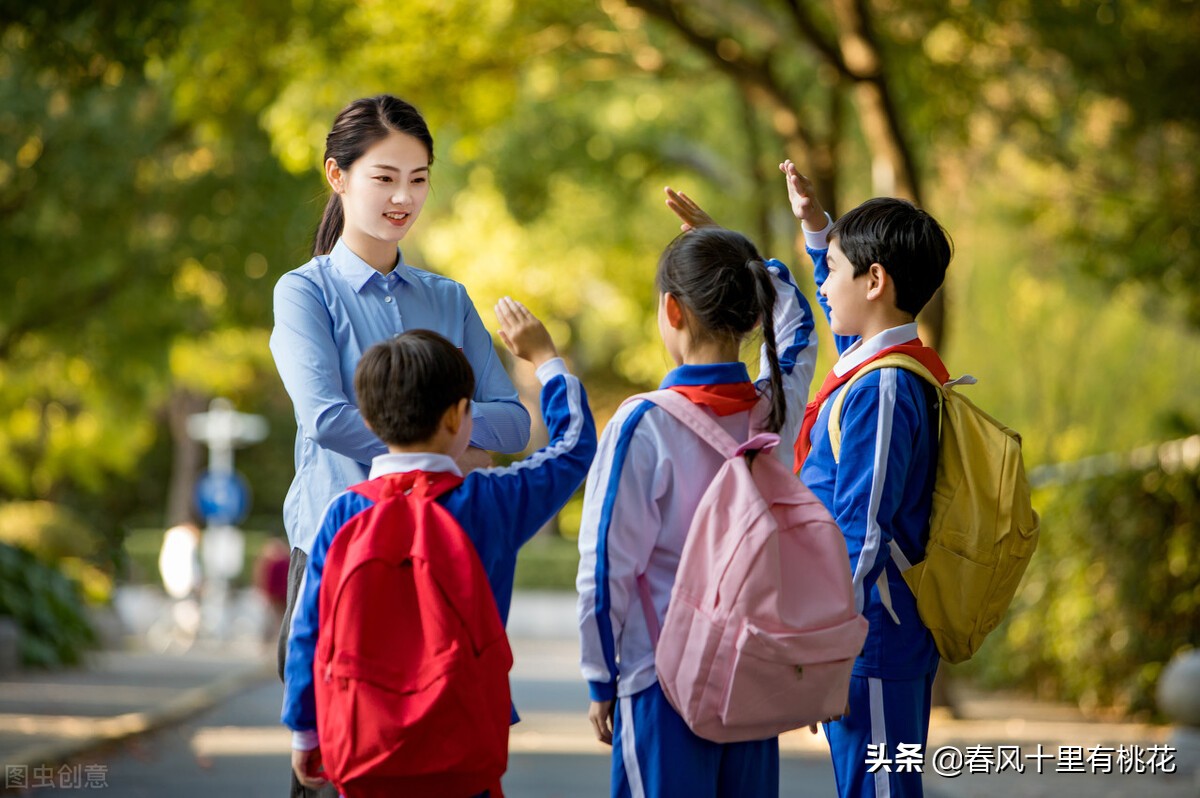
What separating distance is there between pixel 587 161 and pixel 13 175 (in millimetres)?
8497

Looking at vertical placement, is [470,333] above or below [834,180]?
→ below

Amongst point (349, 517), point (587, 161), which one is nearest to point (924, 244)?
point (349, 517)

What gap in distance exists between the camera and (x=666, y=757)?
3.71 m

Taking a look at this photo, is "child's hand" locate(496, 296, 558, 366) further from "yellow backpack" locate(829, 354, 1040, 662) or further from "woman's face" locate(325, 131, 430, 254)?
"yellow backpack" locate(829, 354, 1040, 662)

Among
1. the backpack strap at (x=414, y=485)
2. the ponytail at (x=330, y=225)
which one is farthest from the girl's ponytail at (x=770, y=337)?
the ponytail at (x=330, y=225)

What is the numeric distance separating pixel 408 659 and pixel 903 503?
1.36 metres

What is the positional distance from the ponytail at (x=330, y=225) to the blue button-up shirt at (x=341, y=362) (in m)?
0.13

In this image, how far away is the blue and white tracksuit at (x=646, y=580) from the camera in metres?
3.68

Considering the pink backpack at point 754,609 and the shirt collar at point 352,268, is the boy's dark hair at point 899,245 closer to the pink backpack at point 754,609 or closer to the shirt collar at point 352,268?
the pink backpack at point 754,609

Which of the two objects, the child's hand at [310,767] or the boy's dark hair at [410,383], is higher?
the boy's dark hair at [410,383]

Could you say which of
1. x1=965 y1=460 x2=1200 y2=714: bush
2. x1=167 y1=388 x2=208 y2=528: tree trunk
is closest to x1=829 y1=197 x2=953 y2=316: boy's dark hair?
x1=965 y1=460 x2=1200 y2=714: bush

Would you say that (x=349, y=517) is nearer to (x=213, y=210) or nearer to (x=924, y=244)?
(x=924, y=244)

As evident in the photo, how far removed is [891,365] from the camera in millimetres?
4172

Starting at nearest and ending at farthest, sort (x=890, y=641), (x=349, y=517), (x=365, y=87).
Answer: (x=349, y=517)
(x=890, y=641)
(x=365, y=87)
